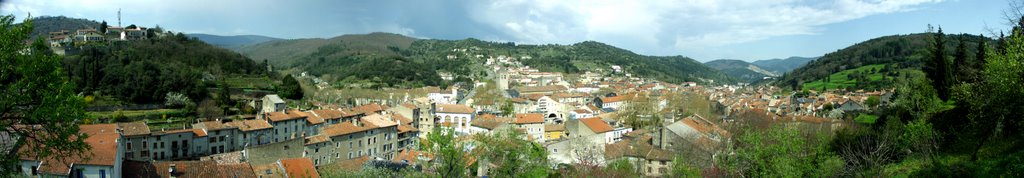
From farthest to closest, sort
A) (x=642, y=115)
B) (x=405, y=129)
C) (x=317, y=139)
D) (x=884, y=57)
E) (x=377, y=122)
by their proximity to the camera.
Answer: (x=884, y=57), (x=642, y=115), (x=405, y=129), (x=377, y=122), (x=317, y=139)

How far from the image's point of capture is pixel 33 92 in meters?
8.55

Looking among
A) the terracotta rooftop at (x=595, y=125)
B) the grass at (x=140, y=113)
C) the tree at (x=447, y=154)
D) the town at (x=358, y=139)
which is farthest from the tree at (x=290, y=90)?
the tree at (x=447, y=154)

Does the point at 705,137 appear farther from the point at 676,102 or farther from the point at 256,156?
the point at 676,102

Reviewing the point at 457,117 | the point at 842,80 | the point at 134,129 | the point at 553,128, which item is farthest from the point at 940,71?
the point at 842,80

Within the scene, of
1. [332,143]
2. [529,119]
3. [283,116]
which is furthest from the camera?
[529,119]

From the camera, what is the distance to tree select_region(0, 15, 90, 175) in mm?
8219

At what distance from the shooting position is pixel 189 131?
32.2 metres

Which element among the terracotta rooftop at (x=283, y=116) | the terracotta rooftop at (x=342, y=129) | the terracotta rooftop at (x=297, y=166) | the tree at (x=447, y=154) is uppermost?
the tree at (x=447, y=154)

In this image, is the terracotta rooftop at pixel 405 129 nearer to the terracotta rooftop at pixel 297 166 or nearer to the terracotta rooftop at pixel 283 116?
the terracotta rooftop at pixel 283 116

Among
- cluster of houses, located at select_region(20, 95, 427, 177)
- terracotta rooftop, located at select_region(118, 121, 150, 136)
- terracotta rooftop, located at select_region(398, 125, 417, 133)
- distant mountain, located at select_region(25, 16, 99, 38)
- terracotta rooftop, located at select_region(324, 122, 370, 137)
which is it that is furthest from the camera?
distant mountain, located at select_region(25, 16, 99, 38)

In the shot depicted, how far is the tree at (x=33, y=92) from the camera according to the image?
822cm

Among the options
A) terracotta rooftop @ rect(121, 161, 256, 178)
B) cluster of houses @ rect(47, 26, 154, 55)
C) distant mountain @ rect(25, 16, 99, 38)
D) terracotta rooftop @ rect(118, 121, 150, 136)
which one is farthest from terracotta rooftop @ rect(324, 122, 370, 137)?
distant mountain @ rect(25, 16, 99, 38)

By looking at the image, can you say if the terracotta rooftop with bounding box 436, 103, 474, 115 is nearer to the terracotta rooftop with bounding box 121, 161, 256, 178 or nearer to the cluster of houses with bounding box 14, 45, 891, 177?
the cluster of houses with bounding box 14, 45, 891, 177

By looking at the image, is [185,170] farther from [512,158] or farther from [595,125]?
[595,125]
